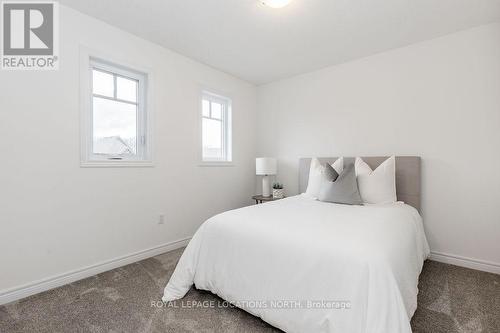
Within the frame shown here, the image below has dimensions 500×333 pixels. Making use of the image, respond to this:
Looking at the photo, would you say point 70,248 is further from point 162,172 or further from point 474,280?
point 474,280

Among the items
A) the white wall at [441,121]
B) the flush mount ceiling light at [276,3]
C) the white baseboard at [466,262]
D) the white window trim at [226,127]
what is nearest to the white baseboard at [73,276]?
the white window trim at [226,127]

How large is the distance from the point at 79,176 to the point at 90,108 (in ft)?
2.19

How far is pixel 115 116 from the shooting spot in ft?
8.50

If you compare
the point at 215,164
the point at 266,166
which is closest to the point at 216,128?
the point at 215,164

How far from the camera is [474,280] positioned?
86.1 inches

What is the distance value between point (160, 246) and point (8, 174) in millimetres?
1568

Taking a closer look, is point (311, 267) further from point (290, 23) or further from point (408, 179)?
point (290, 23)

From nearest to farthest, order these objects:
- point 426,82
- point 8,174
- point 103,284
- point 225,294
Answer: point 225,294 → point 8,174 → point 103,284 → point 426,82

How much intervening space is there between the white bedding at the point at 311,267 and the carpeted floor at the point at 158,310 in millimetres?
149

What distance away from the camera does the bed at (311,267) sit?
120 centimetres

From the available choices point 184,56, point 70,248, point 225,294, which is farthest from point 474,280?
point 184,56

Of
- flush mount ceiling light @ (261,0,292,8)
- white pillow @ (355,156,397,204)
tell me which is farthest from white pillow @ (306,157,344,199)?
flush mount ceiling light @ (261,0,292,8)

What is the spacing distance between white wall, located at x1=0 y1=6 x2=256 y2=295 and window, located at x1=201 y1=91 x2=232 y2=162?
1.02ft

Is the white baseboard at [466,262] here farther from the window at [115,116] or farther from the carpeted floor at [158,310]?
the window at [115,116]
